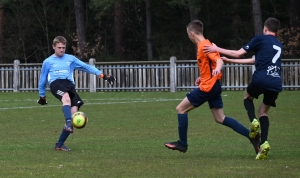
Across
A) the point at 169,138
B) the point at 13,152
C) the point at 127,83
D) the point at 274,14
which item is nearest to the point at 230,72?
the point at 127,83

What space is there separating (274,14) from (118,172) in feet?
115

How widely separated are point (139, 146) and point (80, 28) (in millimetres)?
31212

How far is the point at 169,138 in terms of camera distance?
13305 millimetres

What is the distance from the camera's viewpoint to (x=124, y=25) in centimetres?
4788

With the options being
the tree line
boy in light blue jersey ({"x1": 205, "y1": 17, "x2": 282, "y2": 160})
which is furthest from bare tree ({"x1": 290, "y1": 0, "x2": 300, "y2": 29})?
boy in light blue jersey ({"x1": 205, "y1": 17, "x2": 282, "y2": 160})

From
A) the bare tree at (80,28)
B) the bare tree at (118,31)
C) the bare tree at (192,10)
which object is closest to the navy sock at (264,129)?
the bare tree at (192,10)

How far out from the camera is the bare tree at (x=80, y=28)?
139 feet

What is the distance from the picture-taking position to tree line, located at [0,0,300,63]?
42.6 m

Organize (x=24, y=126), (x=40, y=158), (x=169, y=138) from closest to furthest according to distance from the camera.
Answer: (x=40, y=158)
(x=169, y=138)
(x=24, y=126)

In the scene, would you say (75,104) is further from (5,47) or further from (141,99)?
(5,47)

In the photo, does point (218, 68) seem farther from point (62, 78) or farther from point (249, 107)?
point (62, 78)

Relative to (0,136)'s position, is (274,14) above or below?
above

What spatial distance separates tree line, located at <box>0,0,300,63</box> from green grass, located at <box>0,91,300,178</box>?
2171 cm

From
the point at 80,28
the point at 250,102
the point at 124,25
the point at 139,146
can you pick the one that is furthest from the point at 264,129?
the point at 124,25
